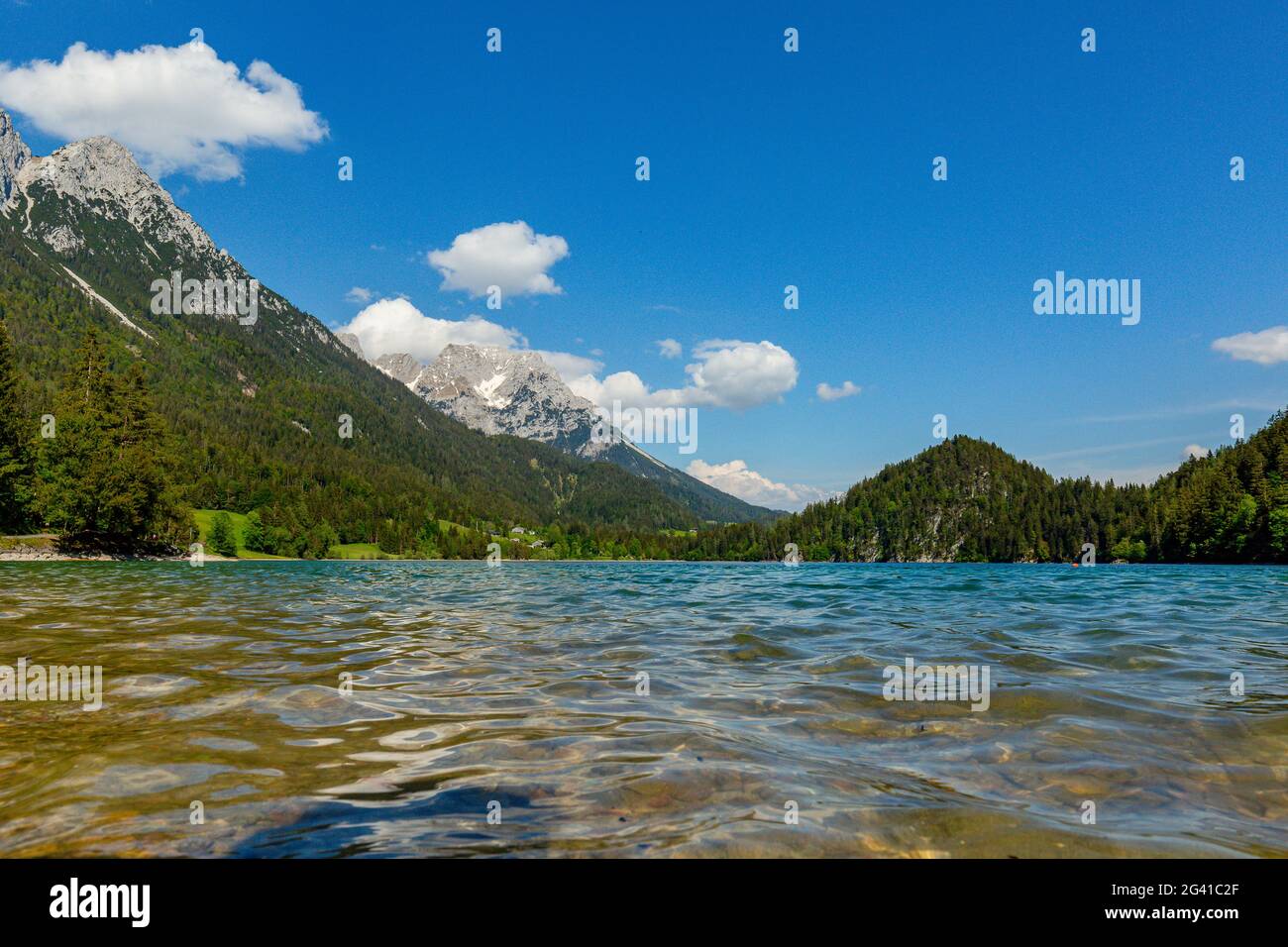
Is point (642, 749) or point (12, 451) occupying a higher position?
point (12, 451)

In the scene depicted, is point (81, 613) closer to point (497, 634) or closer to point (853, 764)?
point (497, 634)

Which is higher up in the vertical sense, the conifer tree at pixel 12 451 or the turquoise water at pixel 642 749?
the conifer tree at pixel 12 451

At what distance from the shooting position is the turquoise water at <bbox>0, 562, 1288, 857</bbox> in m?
5.97

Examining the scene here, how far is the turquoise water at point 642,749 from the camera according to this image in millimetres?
5969

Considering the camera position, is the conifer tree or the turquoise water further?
the conifer tree

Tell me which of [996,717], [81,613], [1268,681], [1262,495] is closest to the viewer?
[996,717]

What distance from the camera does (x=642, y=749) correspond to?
28.1 feet

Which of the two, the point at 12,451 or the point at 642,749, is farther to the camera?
the point at 12,451

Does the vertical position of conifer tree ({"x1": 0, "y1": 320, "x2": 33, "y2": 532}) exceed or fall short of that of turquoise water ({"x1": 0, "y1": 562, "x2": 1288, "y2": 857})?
it exceeds it

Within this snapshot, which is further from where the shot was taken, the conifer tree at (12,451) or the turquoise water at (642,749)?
the conifer tree at (12,451)

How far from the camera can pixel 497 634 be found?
20.8m
